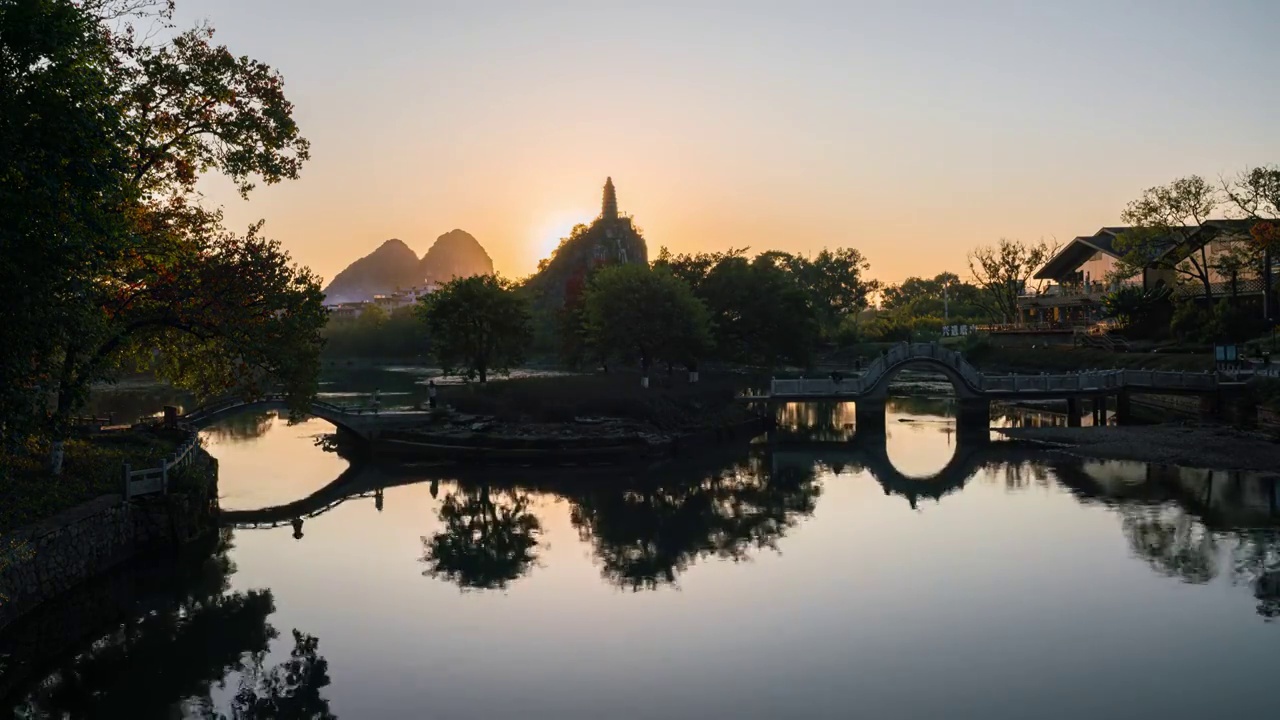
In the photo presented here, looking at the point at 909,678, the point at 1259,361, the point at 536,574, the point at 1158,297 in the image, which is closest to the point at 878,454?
the point at 1259,361

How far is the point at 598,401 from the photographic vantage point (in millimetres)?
54906

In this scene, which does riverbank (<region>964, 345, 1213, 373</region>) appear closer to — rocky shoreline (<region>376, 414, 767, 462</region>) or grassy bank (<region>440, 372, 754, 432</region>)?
grassy bank (<region>440, 372, 754, 432</region>)

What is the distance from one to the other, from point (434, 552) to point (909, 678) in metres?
18.0

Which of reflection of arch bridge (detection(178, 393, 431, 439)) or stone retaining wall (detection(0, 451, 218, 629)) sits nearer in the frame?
stone retaining wall (detection(0, 451, 218, 629))

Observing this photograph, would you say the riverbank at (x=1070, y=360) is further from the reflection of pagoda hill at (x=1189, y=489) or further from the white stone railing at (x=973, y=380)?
the reflection of pagoda hill at (x=1189, y=489)

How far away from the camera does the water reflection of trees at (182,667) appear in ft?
62.0

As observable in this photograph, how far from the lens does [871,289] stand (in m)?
165

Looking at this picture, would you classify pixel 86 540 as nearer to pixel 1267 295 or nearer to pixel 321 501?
pixel 321 501

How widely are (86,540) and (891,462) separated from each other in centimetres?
3936

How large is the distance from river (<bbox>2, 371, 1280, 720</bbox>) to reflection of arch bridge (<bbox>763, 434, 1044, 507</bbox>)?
0.96m

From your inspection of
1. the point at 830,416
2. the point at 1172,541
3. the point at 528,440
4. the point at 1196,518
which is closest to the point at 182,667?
the point at 528,440

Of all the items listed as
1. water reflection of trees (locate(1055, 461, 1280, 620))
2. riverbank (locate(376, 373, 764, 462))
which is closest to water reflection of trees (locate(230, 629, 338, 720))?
water reflection of trees (locate(1055, 461, 1280, 620))

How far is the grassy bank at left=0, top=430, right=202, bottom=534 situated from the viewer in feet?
78.5

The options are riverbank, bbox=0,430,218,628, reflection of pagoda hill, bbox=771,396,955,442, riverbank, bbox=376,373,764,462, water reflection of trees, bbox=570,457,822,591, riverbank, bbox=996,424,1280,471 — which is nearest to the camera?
riverbank, bbox=0,430,218,628
